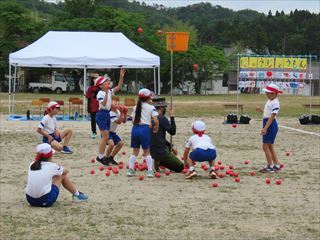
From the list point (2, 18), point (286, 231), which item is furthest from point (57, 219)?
point (2, 18)

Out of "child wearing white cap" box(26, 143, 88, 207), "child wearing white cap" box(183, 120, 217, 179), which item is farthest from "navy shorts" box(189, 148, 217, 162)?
"child wearing white cap" box(26, 143, 88, 207)

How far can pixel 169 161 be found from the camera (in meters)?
10.4

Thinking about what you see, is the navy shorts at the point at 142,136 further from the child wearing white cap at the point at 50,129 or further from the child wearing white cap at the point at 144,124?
the child wearing white cap at the point at 50,129

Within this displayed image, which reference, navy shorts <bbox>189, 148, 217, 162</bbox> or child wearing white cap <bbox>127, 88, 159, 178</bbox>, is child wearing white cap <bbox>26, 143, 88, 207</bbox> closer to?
child wearing white cap <bbox>127, 88, 159, 178</bbox>

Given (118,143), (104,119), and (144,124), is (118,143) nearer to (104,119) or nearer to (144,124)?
(104,119)

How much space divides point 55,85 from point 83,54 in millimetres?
36431

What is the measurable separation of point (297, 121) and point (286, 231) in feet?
58.3

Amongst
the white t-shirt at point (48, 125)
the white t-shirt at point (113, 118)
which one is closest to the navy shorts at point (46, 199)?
the white t-shirt at point (113, 118)

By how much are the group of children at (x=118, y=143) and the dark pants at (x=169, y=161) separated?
154mm

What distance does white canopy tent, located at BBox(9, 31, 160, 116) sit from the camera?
70.1ft

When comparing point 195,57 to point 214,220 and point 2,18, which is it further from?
point 214,220

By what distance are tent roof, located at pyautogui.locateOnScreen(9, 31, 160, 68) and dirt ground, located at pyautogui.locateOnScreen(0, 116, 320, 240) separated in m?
8.80

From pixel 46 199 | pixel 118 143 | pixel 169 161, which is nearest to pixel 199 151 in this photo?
pixel 169 161

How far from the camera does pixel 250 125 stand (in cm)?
2173
